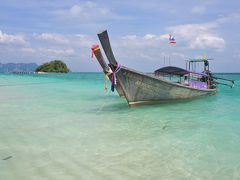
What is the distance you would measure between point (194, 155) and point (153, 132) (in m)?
2.21

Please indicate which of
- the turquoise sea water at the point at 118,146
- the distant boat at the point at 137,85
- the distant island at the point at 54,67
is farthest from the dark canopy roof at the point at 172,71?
the distant island at the point at 54,67

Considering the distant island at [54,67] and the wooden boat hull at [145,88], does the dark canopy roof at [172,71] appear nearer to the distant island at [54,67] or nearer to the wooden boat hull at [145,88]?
the wooden boat hull at [145,88]

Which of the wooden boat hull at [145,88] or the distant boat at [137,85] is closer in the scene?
the distant boat at [137,85]

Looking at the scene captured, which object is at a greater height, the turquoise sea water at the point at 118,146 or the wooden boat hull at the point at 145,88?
the wooden boat hull at the point at 145,88

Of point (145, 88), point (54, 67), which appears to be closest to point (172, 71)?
point (145, 88)

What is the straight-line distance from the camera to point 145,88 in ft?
43.0

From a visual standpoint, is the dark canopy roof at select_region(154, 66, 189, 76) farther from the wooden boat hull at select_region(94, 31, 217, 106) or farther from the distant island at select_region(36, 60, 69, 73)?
the distant island at select_region(36, 60, 69, 73)

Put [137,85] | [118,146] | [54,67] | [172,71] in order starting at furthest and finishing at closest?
[54,67]
[172,71]
[137,85]
[118,146]

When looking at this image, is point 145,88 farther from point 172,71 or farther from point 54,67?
point 54,67

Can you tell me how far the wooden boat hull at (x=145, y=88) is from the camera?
1253 centimetres

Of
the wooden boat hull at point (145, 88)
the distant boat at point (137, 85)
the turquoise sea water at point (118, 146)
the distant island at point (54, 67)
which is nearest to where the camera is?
the turquoise sea water at point (118, 146)

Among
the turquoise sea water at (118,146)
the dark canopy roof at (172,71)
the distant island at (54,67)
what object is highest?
the distant island at (54,67)

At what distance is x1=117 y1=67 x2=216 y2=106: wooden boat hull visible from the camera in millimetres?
12531

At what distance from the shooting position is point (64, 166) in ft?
17.5
